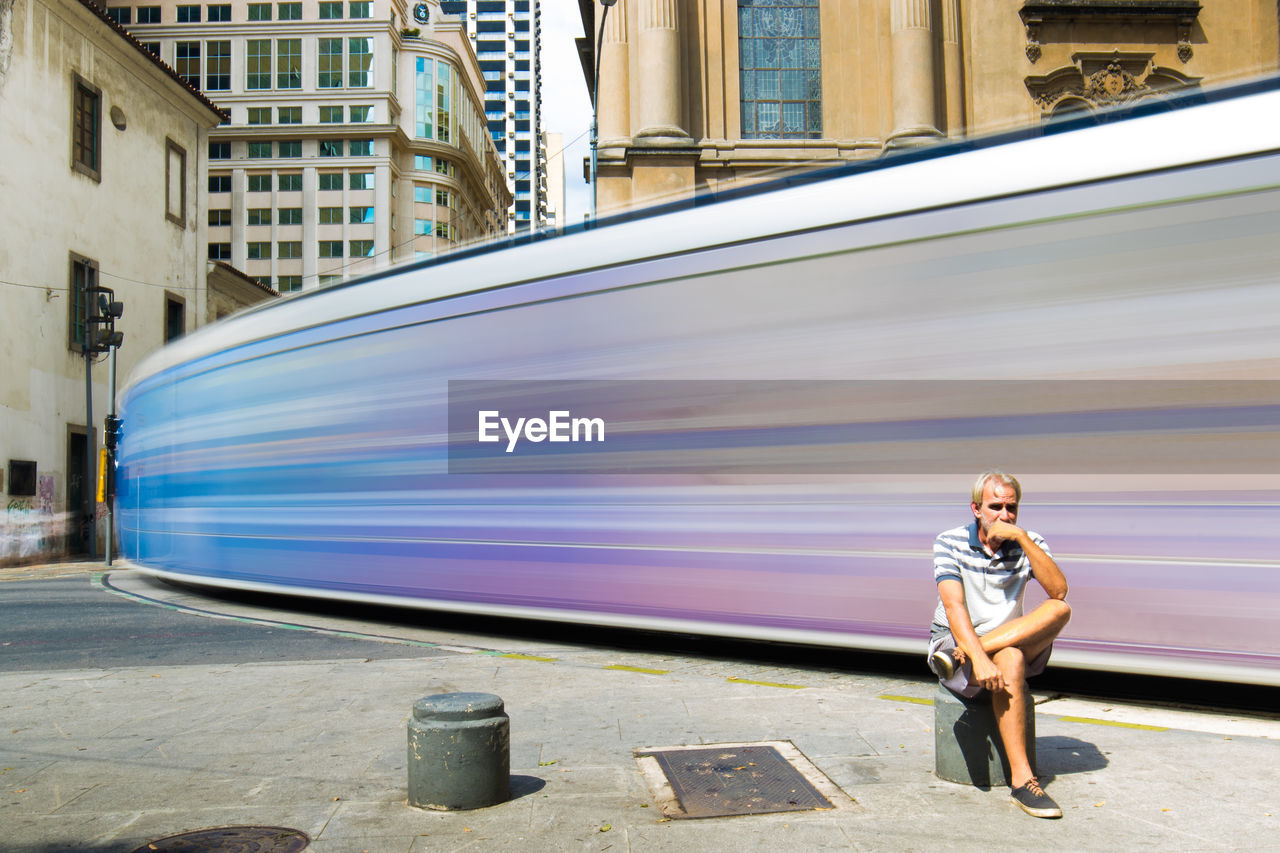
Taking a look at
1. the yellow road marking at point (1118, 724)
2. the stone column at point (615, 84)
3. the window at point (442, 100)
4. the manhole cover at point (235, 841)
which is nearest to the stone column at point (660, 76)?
the stone column at point (615, 84)

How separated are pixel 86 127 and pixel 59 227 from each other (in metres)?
2.90

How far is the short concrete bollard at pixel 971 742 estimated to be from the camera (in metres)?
4.46

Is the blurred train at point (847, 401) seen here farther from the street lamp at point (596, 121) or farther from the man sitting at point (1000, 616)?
the street lamp at point (596, 121)

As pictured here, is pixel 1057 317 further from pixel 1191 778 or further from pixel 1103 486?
pixel 1191 778

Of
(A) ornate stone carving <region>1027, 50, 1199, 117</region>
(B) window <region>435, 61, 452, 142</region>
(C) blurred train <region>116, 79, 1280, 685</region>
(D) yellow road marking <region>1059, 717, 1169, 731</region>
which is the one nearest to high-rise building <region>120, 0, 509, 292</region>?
(B) window <region>435, 61, 452, 142</region>

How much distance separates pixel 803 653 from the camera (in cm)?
818

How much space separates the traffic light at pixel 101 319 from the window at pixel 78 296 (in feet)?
0.61

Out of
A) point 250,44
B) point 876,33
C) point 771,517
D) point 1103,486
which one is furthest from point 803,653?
point 250,44

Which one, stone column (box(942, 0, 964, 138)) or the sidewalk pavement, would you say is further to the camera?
stone column (box(942, 0, 964, 138))

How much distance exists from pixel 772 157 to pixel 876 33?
3.83m

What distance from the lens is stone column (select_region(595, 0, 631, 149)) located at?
25.1 m

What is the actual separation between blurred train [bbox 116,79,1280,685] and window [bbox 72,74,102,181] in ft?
64.3

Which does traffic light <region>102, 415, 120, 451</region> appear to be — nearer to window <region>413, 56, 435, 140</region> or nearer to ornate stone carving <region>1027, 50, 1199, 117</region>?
ornate stone carving <region>1027, 50, 1199, 117</region>

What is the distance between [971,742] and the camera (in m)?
4.50
